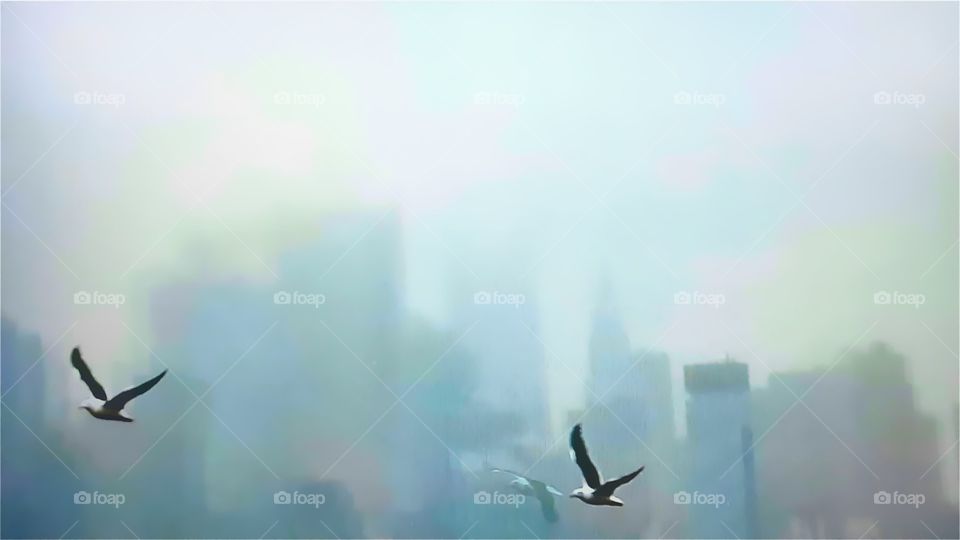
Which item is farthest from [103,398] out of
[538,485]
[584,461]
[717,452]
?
[717,452]

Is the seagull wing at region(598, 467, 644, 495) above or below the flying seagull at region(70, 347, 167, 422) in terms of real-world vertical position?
below

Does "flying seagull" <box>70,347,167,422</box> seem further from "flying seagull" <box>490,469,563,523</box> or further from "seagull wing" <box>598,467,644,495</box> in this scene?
"seagull wing" <box>598,467,644,495</box>

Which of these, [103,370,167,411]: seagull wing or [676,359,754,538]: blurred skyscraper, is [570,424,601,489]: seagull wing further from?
[103,370,167,411]: seagull wing

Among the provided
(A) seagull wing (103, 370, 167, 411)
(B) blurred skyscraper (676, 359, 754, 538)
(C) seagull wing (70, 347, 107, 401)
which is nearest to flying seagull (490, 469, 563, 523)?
(B) blurred skyscraper (676, 359, 754, 538)

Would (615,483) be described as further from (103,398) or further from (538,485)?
(103,398)

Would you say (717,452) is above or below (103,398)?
below

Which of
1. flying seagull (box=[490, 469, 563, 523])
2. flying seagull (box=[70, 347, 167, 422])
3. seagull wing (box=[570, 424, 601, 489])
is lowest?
flying seagull (box=[490, 469, 563, 523])
